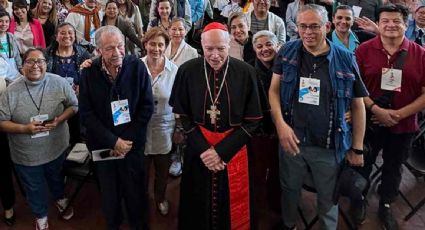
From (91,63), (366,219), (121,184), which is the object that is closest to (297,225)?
(366,219)

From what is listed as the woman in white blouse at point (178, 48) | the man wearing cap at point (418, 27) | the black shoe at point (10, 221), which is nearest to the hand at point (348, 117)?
the woman in white blouse at point (178, 48)

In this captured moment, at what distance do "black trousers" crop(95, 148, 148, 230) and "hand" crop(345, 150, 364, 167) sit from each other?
151cm

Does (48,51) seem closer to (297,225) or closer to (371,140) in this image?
(297,225)

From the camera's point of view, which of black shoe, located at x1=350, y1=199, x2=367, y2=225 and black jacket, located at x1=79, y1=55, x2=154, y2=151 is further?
black shoe, located at x1=350, y1=199, x2=367, y2=225

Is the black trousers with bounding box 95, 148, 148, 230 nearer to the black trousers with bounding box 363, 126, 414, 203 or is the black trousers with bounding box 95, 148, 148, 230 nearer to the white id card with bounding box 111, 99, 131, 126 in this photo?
the white id card with bounding box 111, 99, 131, 126

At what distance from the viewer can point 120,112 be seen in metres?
2.66

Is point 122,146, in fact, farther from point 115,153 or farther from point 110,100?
point 110,100

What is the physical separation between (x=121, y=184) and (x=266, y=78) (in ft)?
4.54

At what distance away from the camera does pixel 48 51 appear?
3752mm

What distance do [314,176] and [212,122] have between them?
2.72 ft

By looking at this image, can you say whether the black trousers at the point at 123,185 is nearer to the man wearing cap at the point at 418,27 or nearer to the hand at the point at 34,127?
the hand at the point at 34,127

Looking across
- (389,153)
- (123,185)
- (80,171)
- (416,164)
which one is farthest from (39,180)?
(416,164)

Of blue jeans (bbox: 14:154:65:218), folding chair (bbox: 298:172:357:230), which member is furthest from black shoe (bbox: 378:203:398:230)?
blue jeans (bbox: 14:154:65:218)

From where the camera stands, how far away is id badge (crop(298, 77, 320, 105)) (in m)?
2.42
